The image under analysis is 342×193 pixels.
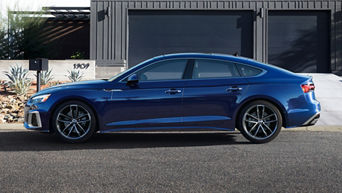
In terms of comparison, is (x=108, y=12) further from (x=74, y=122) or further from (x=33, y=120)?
(x=74, y=122)

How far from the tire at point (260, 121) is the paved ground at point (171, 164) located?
0.16 metres

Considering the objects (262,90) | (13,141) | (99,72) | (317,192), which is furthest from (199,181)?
(99,72)

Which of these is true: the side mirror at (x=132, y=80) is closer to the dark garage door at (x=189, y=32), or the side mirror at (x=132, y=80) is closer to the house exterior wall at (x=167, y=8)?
the house exterior wall at (x=167, y=8)

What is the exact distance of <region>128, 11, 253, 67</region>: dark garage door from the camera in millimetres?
19281

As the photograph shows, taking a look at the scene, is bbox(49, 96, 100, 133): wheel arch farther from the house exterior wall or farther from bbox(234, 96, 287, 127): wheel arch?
the house exterior wall

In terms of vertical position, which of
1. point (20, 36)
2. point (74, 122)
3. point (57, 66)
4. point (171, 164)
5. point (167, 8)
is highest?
point (167, 8)

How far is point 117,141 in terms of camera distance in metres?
6.67

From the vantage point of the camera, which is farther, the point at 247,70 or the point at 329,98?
the point at 329,98

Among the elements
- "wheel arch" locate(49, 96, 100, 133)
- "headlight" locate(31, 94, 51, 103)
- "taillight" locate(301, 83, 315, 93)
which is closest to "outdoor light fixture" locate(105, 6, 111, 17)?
"headlight" locate(31, 94, 51, 103)

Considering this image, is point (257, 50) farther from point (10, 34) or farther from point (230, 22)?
point (10, 34)

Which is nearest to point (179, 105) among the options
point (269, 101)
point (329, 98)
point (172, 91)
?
point (172, 91)

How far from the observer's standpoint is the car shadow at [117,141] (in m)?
6.14

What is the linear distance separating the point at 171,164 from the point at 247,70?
230cm

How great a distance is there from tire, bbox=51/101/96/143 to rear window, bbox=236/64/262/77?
8.06 ft
